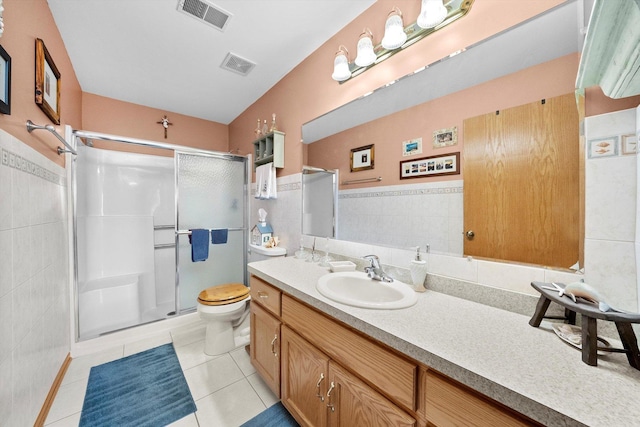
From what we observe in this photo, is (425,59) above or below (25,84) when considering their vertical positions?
above

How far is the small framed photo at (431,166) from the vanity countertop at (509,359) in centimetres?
59

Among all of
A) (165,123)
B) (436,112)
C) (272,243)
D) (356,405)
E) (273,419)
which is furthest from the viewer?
(165,123)

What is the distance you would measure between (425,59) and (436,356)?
1325 mm

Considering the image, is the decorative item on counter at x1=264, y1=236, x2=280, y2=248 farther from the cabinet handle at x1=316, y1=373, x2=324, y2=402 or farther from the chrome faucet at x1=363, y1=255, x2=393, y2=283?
the cabinet handle at x1=316, y1=373, x2=324, y2=402

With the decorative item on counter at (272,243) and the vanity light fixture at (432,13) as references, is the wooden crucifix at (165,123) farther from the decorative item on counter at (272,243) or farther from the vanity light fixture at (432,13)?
the vanity light fixture at (432,13)

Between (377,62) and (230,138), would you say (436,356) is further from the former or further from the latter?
(230,138)

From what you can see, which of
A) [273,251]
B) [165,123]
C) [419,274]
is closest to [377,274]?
[419,274]

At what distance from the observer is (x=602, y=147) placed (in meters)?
0.71

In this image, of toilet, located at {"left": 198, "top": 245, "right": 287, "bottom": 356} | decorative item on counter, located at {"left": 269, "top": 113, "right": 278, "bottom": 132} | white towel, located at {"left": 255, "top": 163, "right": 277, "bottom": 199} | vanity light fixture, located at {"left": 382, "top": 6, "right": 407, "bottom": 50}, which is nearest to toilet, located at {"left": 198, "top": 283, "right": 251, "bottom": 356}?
toilet, located at {"left": 198, "top": 245, "right": 287, "bottom": 356}

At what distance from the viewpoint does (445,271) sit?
1.04 m

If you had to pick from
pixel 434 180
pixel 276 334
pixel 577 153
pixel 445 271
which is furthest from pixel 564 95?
pixel 276 334

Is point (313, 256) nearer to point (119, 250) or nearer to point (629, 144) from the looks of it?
point (629, 144)

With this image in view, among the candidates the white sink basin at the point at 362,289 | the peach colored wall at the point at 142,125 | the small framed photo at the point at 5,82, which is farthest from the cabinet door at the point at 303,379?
the peach colored wall at the point at 142,125

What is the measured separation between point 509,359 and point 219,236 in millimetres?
2486
